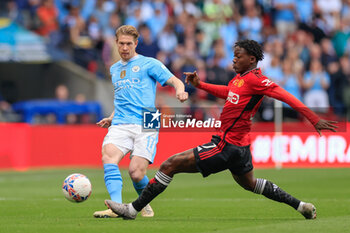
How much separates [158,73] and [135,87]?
33 centimetres

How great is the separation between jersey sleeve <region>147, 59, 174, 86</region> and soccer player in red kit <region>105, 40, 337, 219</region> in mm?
929

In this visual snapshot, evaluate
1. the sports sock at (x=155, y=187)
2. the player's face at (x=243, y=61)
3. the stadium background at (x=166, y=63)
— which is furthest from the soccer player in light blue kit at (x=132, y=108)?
the stadium background at (x=166, y=63)

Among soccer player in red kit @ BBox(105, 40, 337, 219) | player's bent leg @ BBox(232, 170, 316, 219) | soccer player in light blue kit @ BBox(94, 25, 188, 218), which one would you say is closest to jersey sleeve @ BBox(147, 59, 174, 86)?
soccer player in light blue kit @ BBox(94, 25, 188, 218)

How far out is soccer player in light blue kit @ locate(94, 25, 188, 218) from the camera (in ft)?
32.1

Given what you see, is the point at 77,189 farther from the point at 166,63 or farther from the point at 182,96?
the point at 166,63

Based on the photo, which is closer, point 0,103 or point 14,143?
point 14,143

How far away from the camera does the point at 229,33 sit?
A: 24641mm

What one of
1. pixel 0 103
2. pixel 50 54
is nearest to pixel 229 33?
pixel 50 54

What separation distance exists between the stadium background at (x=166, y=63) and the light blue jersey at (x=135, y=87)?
9615 mm

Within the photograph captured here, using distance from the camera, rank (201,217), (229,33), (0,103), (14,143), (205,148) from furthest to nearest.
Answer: (229,33) < (0,103) < (14,143) < (201,217) < (205,148)

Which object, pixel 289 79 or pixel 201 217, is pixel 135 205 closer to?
pixel 201 217

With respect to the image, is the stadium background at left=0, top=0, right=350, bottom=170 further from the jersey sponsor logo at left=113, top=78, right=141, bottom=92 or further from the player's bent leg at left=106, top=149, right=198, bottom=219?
the player's bent leg at left=106, top=149, right=198, bottom=219

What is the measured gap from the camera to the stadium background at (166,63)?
20859 mm

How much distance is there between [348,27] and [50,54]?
8875mm
